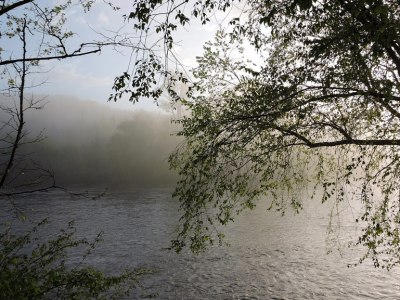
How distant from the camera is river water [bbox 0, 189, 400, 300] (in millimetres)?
23953

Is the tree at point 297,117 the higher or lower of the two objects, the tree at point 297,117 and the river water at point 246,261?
the higher

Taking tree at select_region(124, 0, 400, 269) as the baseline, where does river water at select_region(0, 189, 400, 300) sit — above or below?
below

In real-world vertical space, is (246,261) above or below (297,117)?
below

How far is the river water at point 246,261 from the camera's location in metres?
24.0

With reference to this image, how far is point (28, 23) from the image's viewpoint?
8430 millimetres

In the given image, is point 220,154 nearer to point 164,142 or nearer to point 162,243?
point 162,243

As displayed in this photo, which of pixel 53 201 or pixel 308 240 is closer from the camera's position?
pixel 308 240

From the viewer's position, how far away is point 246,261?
103 feet

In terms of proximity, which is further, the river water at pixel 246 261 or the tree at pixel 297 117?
the river water at pixel 246 261

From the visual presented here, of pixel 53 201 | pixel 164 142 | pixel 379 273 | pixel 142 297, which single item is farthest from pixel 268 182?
pixel 164 142

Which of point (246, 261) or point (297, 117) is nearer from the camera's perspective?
point (297, 117)

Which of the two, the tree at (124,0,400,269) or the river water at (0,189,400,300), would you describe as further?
the river water at (0,189,400,300)

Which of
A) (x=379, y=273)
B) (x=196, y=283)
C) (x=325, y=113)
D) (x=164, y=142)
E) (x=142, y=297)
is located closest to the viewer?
(x=325, y=113)

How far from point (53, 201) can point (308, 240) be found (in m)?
49.9
